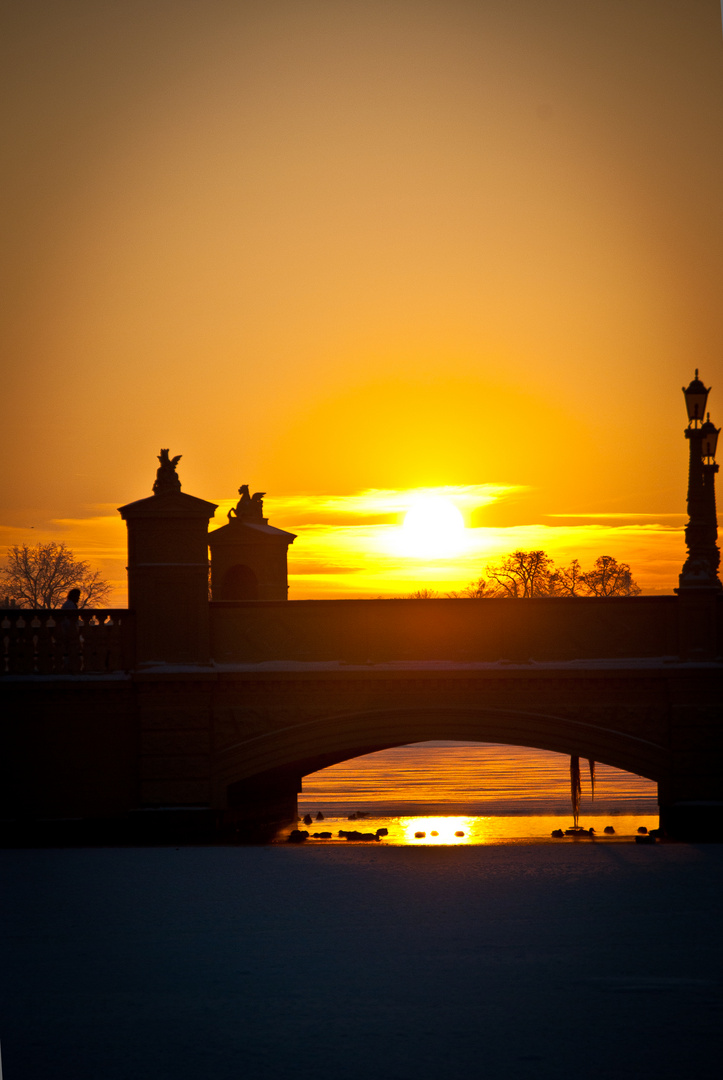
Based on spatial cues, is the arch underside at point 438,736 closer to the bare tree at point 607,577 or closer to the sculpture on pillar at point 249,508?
the sculpture on pillar at point 249,508

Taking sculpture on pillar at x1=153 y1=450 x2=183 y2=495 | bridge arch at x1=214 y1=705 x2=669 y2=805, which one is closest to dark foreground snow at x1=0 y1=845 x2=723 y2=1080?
bridge arch at x1=214 y1=705 x2=669 y2=805

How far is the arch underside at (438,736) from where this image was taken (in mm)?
17562

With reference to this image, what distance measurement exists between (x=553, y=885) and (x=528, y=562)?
58.4 m

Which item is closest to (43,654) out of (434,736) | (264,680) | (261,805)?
(264,680)

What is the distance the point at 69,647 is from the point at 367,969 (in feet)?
31.2

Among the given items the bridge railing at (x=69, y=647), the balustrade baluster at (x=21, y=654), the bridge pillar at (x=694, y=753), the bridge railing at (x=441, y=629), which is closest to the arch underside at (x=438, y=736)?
the bridge pillar at (x=694, y=753)

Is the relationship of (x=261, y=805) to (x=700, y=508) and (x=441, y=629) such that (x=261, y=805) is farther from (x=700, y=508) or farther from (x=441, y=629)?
(x=700, y=508)

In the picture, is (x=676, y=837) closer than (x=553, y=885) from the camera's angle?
No

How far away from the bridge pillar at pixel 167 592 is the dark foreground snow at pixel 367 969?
370 centimetres

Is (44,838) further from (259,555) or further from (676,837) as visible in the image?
(676,837)

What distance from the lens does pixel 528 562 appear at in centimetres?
7106

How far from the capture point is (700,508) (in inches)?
691

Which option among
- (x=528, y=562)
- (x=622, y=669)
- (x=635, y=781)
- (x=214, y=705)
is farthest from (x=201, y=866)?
(x=528, y=562)

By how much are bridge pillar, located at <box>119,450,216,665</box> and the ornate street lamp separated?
715 cm
